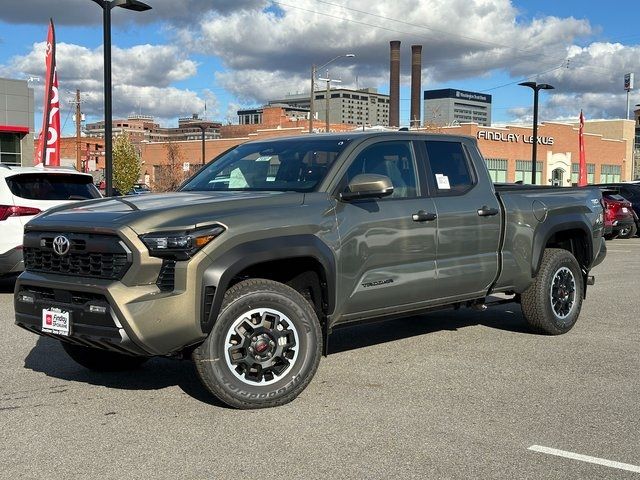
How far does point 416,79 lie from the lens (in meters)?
85.6

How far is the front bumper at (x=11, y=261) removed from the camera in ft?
32.7

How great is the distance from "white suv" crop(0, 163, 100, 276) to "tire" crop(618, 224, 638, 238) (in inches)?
665

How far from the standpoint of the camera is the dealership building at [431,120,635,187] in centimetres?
7038

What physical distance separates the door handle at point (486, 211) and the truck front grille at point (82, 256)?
129 inches

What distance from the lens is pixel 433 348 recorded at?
7.25 m

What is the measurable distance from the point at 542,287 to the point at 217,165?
11.0 feet

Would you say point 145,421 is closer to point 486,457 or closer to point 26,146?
point 486,457

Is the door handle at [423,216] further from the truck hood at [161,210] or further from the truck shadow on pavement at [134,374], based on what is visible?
the truck shadow on pavement at [134,374]

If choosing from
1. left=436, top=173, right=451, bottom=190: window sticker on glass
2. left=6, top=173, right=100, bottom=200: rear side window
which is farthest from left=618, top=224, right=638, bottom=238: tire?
left=436, top=173, right=451, bottom=190: window sticker on glass

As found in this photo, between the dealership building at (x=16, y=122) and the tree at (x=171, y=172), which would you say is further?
the tree at (x=171, y=172)

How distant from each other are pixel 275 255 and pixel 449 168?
2.26 m

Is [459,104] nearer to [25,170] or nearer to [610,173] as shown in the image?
[610,173]

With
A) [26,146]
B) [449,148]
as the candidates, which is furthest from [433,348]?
[26,146]

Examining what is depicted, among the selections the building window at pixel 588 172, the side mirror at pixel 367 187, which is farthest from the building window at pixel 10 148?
the building window at pixel 588 172
